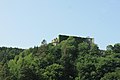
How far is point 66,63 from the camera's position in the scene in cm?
8900

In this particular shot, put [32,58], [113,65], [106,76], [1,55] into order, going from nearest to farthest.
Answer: [106,76] < [113,65] < [32,58] < [1,55]

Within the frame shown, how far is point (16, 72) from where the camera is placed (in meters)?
81.4

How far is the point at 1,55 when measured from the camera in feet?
365

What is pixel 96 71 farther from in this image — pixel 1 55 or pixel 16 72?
pixel 1 55

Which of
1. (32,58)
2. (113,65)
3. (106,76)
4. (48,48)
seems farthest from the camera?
(48,48)

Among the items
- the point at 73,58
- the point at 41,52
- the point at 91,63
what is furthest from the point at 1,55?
the point at 91,63

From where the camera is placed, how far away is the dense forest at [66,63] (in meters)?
79.2

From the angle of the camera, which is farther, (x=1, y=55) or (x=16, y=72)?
(x=1, y=55)

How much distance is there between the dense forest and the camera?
260 feet

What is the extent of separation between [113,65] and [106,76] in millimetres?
6430

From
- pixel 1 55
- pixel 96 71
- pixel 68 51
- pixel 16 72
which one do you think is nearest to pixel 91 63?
pixel 96 71

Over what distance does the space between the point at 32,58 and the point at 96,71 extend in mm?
15731

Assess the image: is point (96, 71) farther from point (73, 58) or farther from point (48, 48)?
point (48, 48)

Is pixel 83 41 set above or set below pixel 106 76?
above
